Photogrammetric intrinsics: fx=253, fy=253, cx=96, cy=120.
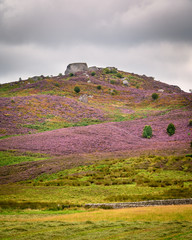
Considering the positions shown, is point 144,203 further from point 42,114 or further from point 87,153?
point 42,114

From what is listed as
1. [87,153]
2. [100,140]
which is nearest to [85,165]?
[87,153]

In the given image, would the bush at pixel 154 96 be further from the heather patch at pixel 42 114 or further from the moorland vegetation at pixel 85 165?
the heather patch at pixel 42 114

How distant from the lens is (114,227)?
1502 cm

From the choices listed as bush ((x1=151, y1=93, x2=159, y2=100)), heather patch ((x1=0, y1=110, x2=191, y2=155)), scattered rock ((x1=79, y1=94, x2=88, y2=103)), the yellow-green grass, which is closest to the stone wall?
heather patch ((x1=0, y1=110, x2=191, y2=155))

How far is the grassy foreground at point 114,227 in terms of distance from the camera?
13055mm

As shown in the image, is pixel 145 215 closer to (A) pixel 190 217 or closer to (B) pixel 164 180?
(A) pixel 190 217

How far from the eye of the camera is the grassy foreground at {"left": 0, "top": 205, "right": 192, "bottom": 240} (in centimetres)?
1305

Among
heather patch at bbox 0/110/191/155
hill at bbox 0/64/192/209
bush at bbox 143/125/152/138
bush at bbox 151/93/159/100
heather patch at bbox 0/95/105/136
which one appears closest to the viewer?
hill at bbox 0/64/192/209

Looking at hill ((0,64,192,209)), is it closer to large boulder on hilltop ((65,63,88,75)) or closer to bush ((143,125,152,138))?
bush ((143,125,152,138))

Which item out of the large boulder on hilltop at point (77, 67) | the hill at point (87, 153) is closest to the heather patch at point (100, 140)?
the hill at point (87, 153)

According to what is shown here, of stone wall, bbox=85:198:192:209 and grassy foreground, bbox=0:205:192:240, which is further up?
grassy foreground, bbox=0:205:192:240

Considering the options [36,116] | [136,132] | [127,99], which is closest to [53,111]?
[36,116]

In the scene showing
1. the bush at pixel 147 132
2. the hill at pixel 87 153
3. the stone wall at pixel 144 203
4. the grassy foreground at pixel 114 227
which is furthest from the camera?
the bush at pixel 147 132

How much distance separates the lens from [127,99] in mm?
123875
